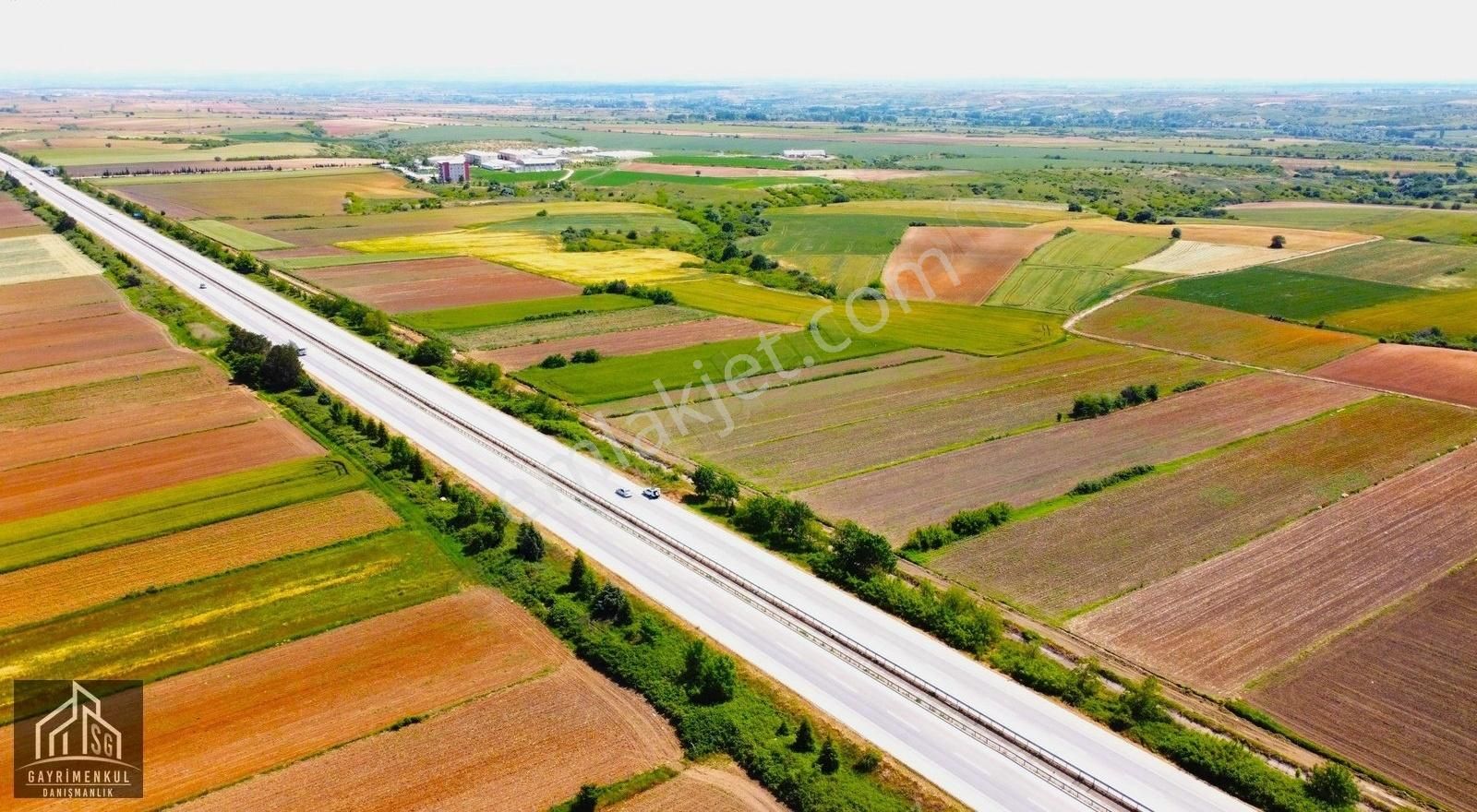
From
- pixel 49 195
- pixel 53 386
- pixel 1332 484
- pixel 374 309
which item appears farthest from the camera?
pixel 49 195

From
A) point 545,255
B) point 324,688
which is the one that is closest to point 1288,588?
point 324,688

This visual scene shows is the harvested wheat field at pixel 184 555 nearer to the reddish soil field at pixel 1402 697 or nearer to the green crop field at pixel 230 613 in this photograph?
the green crop field at pixel 230 613

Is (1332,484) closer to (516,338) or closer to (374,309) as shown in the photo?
(516,338)

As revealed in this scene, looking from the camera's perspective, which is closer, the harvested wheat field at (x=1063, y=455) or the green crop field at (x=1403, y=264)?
the harvested wheat field at (x=1063, y=455)

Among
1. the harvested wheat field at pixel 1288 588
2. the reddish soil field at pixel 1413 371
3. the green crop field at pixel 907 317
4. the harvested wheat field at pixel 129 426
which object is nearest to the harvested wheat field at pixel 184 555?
the harvested wheat field at pixel 129 426

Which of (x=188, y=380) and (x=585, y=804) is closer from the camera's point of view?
(x=585, y=804)

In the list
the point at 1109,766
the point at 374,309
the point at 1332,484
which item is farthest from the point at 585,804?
the point at 374,309

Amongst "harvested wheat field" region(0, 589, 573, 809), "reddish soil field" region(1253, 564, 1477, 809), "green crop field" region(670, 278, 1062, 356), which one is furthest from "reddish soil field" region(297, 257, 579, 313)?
"reddish soil field" region(1253, 564, 1477, 809)
